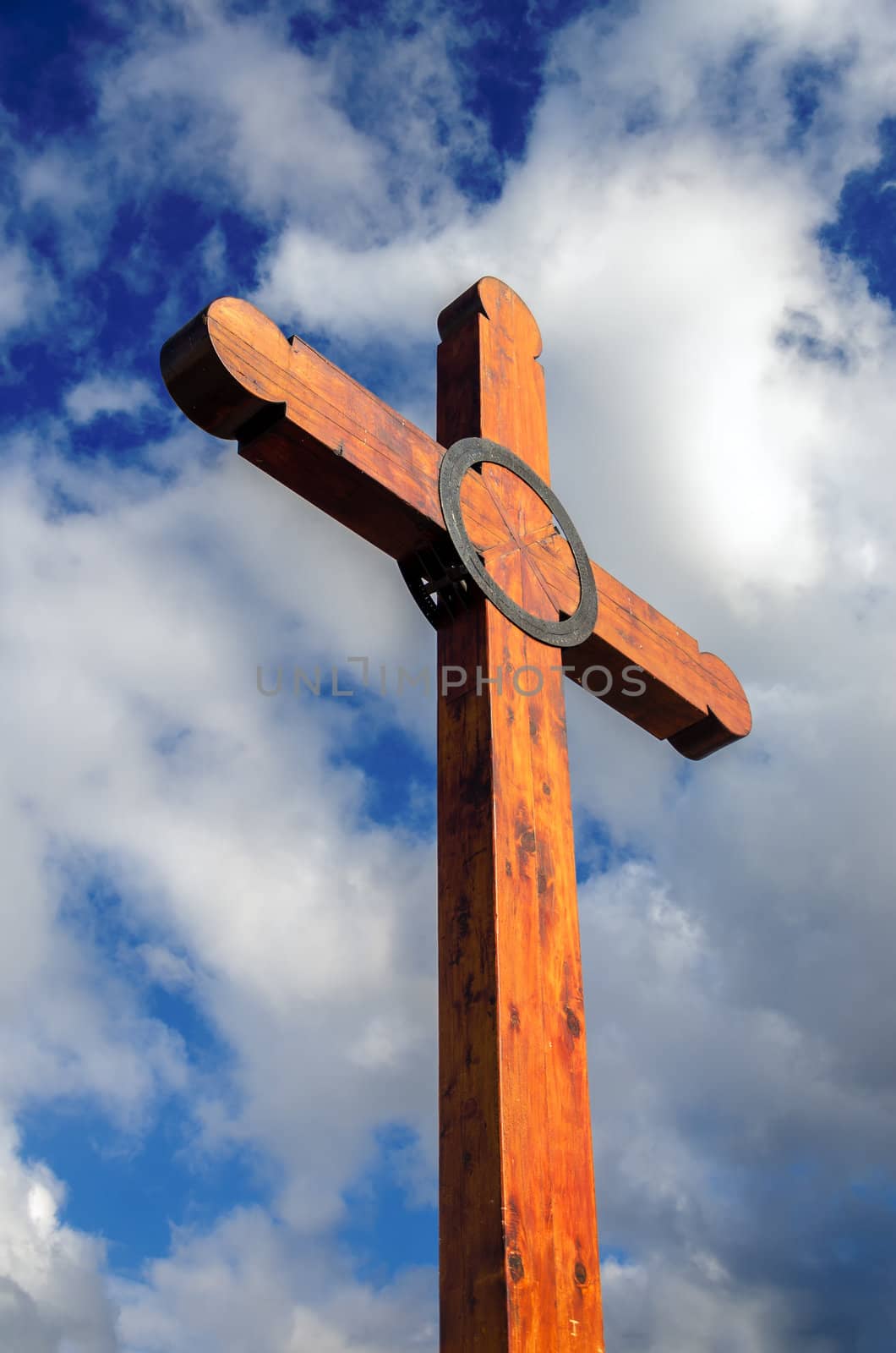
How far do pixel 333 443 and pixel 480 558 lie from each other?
1.54 feet

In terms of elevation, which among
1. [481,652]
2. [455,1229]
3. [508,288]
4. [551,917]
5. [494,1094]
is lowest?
[455,1229]

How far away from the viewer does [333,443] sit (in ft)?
9.55

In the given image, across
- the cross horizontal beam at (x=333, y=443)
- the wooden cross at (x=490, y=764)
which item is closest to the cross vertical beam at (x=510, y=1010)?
the wooden cross at (x=490, y=764)

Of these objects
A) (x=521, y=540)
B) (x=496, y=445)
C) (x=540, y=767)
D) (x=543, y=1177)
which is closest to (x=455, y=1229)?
(x=543, y=1177)

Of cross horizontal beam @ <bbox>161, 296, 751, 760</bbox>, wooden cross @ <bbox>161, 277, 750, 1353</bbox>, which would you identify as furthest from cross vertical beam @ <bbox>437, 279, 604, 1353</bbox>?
cross horizontal beam @ <bbox>161, 296, 751, 760</bbox>

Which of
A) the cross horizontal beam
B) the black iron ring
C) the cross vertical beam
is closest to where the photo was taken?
the cross vertical beam

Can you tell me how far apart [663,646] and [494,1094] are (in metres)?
1.76

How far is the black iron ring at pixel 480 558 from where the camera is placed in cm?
309

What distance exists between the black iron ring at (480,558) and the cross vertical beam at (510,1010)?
4 cm

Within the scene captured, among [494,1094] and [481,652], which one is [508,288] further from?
[494,1094]

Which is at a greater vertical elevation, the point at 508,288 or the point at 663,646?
the point at 508,288

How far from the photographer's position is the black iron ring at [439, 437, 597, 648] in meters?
3.09

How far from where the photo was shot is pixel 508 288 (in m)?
3.85

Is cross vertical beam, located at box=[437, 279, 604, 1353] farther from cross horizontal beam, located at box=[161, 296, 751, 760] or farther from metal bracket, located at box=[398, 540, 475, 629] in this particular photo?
cross horizontal beam, located at box=[161, 296, 751, 760]
